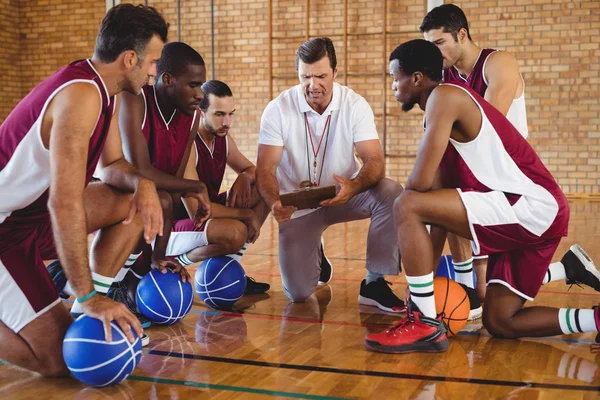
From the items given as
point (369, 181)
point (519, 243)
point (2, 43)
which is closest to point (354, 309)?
point (369, 181)

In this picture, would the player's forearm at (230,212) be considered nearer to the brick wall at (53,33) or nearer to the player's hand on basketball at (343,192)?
the player's hand on basketball at (343,192)

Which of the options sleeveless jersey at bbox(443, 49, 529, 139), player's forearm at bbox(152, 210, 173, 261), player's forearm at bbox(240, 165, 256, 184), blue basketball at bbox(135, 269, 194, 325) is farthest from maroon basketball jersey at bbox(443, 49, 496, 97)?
blue basketball at bbox(135, 269, 194, 325)

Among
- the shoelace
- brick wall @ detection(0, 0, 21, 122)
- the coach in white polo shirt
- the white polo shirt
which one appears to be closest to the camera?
the shoelace

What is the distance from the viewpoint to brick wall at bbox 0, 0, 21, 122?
11.5 meters

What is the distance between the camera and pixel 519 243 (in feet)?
9.37

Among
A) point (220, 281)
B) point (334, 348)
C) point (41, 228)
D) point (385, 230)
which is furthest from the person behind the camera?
point (385, 230)

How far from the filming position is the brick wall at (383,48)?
31.2 feet

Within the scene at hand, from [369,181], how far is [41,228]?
5.72 ft

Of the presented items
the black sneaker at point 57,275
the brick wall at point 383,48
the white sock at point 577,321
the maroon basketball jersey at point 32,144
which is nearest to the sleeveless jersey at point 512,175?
the white sock at point 577,321

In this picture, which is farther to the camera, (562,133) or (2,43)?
(2,43)

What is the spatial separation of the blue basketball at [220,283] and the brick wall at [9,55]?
31.4 feet

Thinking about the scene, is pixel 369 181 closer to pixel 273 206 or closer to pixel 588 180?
pixel 273 206

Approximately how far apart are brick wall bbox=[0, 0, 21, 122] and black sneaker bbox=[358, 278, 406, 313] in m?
9.90

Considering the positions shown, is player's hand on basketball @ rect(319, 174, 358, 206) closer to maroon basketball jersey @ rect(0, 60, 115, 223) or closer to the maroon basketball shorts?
maroon basketball jersey @ rect(0, 60, 115, 223)
